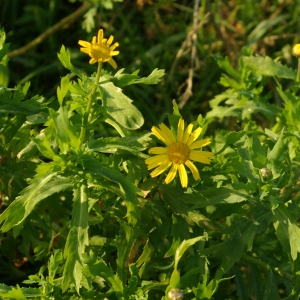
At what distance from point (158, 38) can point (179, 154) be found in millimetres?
2243

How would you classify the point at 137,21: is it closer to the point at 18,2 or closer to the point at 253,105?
the point at 18,2

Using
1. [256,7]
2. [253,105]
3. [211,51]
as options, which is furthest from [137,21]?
[253,105]

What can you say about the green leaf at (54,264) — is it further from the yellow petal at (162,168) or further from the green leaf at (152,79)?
the green leaf at (152,79)

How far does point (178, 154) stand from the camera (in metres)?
2.03

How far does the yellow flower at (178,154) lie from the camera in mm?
2006

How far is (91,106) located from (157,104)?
1.88 meters

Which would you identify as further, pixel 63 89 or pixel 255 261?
pixel 255 261

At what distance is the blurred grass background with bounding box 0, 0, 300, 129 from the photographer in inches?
152

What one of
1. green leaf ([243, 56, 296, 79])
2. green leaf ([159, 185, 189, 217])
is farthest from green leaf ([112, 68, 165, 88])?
green leaf ([243, 56, 296, 79])

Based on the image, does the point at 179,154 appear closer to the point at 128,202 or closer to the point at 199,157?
the point at 199,157

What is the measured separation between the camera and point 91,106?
79.4 inches

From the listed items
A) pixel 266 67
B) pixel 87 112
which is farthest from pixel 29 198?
pixel 266 67

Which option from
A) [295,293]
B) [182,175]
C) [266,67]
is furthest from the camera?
[266,67]

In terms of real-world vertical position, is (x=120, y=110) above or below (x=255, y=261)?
above
